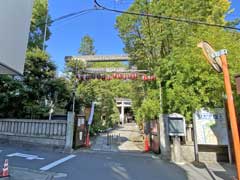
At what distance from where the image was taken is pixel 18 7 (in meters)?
3.91

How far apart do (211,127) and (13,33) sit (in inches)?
278

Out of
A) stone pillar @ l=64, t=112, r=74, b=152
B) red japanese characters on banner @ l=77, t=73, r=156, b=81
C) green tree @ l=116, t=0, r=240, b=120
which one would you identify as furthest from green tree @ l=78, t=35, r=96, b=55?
stone pillar @ l=64, t=112, r=74, b=152

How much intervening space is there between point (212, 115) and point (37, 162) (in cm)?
666

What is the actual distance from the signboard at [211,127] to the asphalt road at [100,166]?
157 centimetres

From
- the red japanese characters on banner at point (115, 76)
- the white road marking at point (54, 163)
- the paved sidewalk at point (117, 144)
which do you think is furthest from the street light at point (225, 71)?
the paved sidewalk at point (117, 144)

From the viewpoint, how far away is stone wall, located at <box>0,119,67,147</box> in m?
9.67

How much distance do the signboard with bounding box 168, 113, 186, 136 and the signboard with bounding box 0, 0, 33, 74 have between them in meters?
5.66

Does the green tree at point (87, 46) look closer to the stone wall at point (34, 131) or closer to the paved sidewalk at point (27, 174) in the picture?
the stone wall at point (34, 131)

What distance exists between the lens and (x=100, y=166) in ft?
A: 22.2

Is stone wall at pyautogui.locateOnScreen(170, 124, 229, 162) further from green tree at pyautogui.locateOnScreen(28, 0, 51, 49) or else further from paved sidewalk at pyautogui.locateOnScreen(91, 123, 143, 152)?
green tree at pyautogui.locateOnScreen(28, 0, 51, 49)

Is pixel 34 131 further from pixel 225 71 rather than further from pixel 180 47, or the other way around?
pixel 225 71

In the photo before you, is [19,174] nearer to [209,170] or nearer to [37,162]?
[37,162]

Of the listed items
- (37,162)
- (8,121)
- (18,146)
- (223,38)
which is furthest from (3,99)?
(223,38)

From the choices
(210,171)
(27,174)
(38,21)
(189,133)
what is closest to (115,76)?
(189,133)
